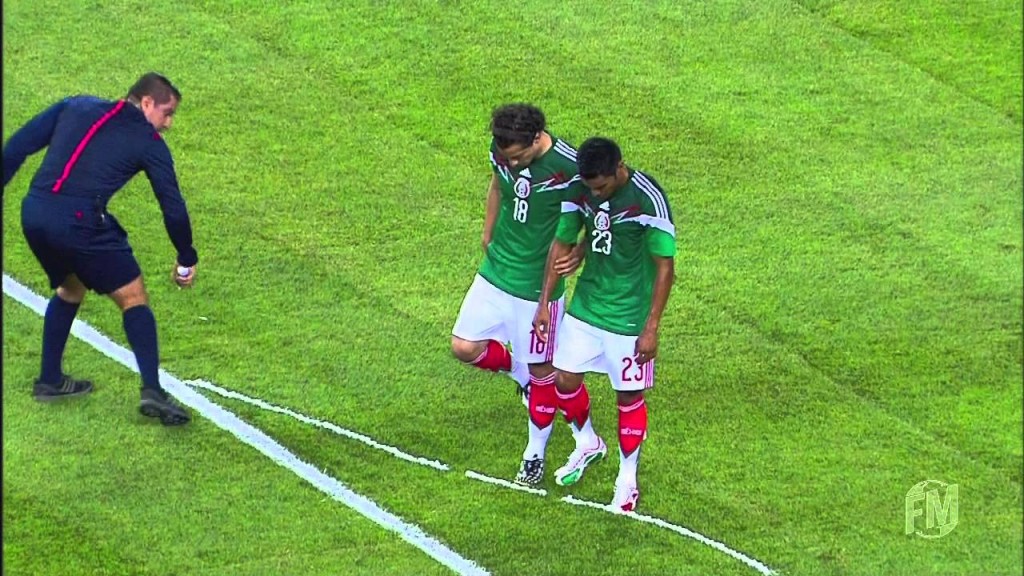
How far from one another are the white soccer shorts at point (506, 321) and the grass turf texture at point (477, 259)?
0.62m

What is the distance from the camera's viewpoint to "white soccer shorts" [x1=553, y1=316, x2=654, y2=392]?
623 centimetres

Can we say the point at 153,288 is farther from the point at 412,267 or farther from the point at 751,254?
the point at 751,254

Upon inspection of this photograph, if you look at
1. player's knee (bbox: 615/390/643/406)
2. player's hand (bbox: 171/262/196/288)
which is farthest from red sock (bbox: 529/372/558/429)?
player's hand (bbox: 171/262/196/288)

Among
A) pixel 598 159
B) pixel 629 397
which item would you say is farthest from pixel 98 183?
pixel 629 397

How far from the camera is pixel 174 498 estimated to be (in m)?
6.55

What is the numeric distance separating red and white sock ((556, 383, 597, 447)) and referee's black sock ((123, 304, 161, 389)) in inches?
78.2

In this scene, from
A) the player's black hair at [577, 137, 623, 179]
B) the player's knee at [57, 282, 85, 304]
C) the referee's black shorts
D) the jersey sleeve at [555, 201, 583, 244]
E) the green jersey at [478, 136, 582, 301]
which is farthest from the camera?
the player's knee at [57, 282, 85, 304]

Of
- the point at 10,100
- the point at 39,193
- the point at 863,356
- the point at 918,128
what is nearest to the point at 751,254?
the point at 863,356

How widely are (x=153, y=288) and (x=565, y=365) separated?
3094 millimetres

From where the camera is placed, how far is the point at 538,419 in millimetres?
6727

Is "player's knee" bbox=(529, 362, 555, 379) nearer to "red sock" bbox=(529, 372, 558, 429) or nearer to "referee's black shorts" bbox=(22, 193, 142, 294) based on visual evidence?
"red sock" bbox=(529, 372, 558, 429)

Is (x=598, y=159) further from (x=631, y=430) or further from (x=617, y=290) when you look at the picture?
(x=631, y=430)

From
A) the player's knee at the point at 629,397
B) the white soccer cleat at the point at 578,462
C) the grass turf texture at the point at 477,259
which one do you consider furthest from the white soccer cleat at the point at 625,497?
the player's knee at the point at 629,397

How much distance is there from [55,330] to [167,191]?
Answer: 3.49 ft
